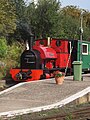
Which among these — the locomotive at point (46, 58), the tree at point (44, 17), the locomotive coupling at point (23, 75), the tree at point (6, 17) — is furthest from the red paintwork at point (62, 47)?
the tree at point (44, 17)

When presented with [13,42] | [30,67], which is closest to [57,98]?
[30,67]

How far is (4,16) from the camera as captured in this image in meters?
28.3

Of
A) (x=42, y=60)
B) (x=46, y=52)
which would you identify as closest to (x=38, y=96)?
(x=42, y=60)

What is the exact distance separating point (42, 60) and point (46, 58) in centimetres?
27

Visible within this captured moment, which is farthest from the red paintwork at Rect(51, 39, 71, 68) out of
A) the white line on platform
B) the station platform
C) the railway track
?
the railway track

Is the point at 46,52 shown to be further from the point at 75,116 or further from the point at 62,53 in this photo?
the point at 75,116

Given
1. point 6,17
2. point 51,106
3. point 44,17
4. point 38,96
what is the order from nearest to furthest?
point 51,106 < point 38,96 < point 6,17 < point 44,17

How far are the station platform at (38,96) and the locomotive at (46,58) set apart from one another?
2.36 metres

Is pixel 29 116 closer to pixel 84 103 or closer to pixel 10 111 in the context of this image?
pixel 10 111

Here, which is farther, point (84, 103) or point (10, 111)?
point (84, 103)

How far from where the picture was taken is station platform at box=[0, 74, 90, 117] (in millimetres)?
12781

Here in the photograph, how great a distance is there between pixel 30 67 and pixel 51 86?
4432 mm

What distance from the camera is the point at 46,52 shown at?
22.2 metres

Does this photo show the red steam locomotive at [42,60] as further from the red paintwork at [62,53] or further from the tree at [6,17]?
the tree at [6,17]
